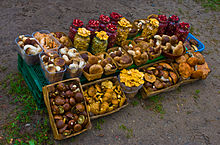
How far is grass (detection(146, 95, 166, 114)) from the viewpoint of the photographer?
12.6 ft

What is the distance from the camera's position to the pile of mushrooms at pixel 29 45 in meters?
2.95

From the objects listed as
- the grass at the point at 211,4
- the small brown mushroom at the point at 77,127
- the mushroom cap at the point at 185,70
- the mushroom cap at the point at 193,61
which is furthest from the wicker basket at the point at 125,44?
the grass at the point at 211,4

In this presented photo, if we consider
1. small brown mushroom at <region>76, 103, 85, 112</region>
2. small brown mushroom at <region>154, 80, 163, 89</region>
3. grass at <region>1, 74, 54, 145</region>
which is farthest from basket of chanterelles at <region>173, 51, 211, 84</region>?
grass at <region>1, 74, 54, 145</region>

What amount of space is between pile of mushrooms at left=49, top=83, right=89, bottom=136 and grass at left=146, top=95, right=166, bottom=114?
1.61 metres

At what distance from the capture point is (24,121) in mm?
3115

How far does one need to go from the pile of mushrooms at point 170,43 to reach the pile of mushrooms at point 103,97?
5.32 feet

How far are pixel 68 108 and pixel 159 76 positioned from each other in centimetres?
219

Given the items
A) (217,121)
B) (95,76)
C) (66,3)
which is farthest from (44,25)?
(217,121)

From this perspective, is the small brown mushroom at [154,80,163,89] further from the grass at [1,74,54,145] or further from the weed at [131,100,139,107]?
the grass at [1,74,54,145]

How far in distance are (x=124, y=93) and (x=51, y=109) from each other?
5.06 ft

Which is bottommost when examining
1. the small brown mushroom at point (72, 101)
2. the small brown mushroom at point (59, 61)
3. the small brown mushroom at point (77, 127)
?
the small brown mushroom at point (77, 127)

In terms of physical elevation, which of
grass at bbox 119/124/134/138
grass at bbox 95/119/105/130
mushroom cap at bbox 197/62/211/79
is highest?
mushroom cap at bbox 197/62/211/79

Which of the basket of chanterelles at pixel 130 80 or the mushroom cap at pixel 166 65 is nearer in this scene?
the basket of chanterelles at pixel 130 80

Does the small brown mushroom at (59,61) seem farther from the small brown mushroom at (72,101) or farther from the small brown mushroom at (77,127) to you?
the small brown mushroom at (77,127)
